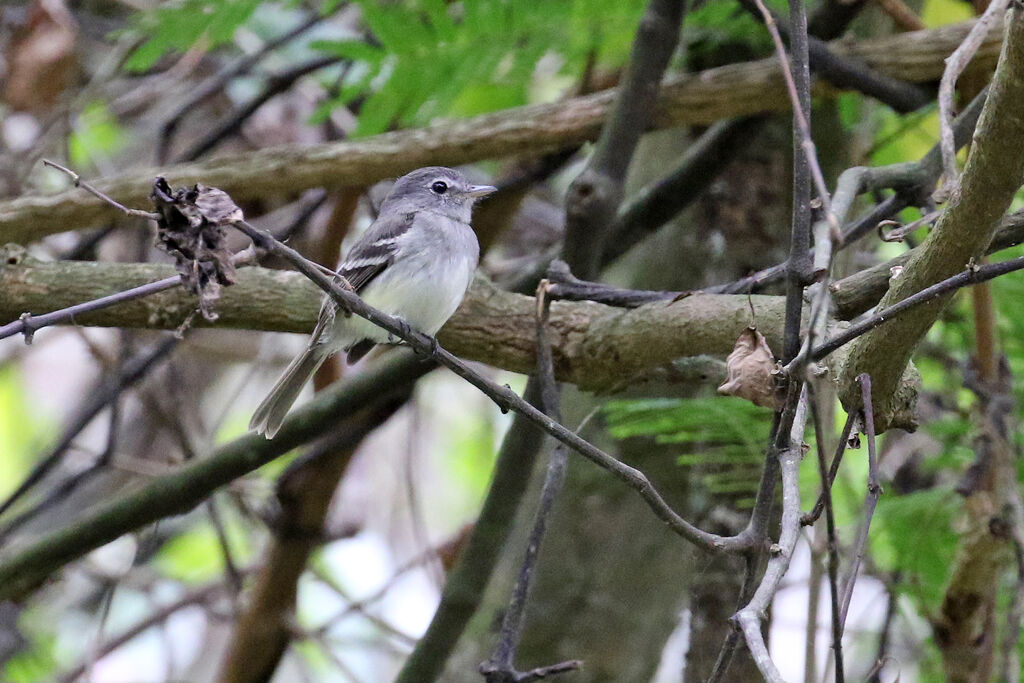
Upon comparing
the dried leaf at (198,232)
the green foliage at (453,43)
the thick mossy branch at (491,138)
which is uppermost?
the green foliage at (453,43)

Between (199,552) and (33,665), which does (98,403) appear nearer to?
(33,665)

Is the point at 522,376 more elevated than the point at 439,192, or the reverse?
the point at 439,192

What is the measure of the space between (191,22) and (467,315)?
160 centimetres

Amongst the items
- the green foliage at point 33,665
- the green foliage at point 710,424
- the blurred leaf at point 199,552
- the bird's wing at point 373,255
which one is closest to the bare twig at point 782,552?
the green foliage at point 710,424

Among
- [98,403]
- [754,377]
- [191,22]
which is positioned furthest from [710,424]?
[98,403]

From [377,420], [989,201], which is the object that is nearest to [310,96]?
[377,420]

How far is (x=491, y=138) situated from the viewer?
3.61 metres

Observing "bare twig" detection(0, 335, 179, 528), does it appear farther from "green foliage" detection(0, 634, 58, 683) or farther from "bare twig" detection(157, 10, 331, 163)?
"green foliage" detection(0, 634, 58, 683)

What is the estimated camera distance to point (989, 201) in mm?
1726

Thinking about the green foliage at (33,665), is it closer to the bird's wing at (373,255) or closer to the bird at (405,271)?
the bird at (405,271)

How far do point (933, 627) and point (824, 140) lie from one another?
1.88 meters

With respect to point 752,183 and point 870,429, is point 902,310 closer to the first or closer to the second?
point 870,429

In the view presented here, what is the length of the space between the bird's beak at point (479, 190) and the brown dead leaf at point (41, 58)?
214 cm

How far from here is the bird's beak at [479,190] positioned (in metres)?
4.01
